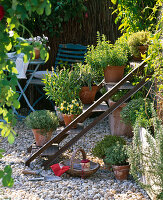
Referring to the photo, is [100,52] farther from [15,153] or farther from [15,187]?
[15,187]

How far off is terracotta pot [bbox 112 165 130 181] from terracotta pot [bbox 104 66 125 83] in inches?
49.9

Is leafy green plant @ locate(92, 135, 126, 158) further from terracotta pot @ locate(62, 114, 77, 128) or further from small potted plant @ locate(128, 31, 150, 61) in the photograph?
small potted plant @ locate(128, 31, 150, 61)

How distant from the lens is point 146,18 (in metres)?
4.86

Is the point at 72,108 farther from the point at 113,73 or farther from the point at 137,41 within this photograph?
the point at 137,41

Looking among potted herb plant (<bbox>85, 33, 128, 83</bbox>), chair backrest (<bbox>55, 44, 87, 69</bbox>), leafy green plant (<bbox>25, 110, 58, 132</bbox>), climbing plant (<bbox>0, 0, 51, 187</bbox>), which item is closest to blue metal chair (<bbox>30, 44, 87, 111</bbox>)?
chair backrest (<bbox>55, 44, 87, 69</bbox>)

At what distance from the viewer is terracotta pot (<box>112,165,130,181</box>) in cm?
342

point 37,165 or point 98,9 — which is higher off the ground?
point 98,9

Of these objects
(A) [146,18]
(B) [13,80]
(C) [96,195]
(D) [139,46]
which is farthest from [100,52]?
(B) [13,80]

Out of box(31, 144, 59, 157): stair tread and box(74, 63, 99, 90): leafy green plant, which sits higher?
box(74, 63, 99, 90): leafy green plant

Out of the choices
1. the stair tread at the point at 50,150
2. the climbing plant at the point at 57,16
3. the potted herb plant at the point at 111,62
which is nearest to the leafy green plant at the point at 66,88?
the potted herb plant at the point at 111,62

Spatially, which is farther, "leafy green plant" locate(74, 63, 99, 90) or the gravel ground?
"leafy green plant" locate(74, 63, 99, 90)

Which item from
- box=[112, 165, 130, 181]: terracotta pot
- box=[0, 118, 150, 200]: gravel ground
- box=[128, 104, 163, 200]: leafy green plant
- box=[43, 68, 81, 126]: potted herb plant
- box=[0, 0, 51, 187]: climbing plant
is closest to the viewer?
box=[0, 0, 51, 187]: climbing plant

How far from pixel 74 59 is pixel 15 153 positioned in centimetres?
264

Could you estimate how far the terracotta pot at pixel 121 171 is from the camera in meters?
3.42
